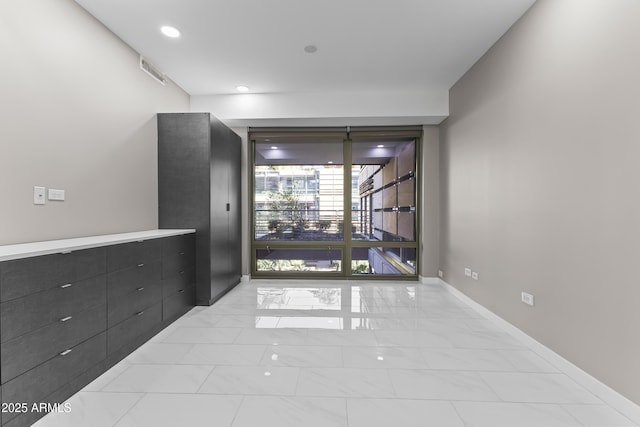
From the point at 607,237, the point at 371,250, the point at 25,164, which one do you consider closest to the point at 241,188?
the point at 371,250

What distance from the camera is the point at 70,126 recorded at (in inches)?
91.3

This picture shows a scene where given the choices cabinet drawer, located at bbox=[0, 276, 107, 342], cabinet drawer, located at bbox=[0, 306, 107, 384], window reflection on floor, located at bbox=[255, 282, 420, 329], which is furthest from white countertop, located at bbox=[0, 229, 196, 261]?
window reflection on floor, located at bbox=[255, 282, 420, 329]

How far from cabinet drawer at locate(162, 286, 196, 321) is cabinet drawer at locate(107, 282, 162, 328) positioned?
0.16 m

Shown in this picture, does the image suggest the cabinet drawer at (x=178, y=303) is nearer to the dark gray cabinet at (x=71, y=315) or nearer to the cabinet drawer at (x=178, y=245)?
the dark gray cabinet at (x=71, y=315)

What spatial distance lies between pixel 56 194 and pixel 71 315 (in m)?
1.02

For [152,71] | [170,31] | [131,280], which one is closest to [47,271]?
[131,280]

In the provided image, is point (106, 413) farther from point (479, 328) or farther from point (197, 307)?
point (479, 328)

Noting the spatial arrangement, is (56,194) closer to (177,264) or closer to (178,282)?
(177,264)

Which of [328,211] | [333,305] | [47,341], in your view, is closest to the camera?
[47,341]

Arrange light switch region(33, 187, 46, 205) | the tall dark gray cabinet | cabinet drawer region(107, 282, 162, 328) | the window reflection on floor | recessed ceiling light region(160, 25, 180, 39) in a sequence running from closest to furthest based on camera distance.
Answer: light switch region(33, 187, 46, 205) → cabinet drawer region(107, 282, 162, 328) → recessed ceiling light region(160, 25, 180, 39) → the window reflection on floor → the tall dark gray cabinet

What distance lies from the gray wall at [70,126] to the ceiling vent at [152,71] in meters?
0.07

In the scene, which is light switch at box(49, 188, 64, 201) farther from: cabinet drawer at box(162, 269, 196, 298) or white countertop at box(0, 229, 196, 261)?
cabinet drawer at box(162, 269, 196, 298)

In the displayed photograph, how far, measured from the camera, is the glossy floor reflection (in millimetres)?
1603

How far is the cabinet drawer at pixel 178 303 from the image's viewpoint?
2.80 m
